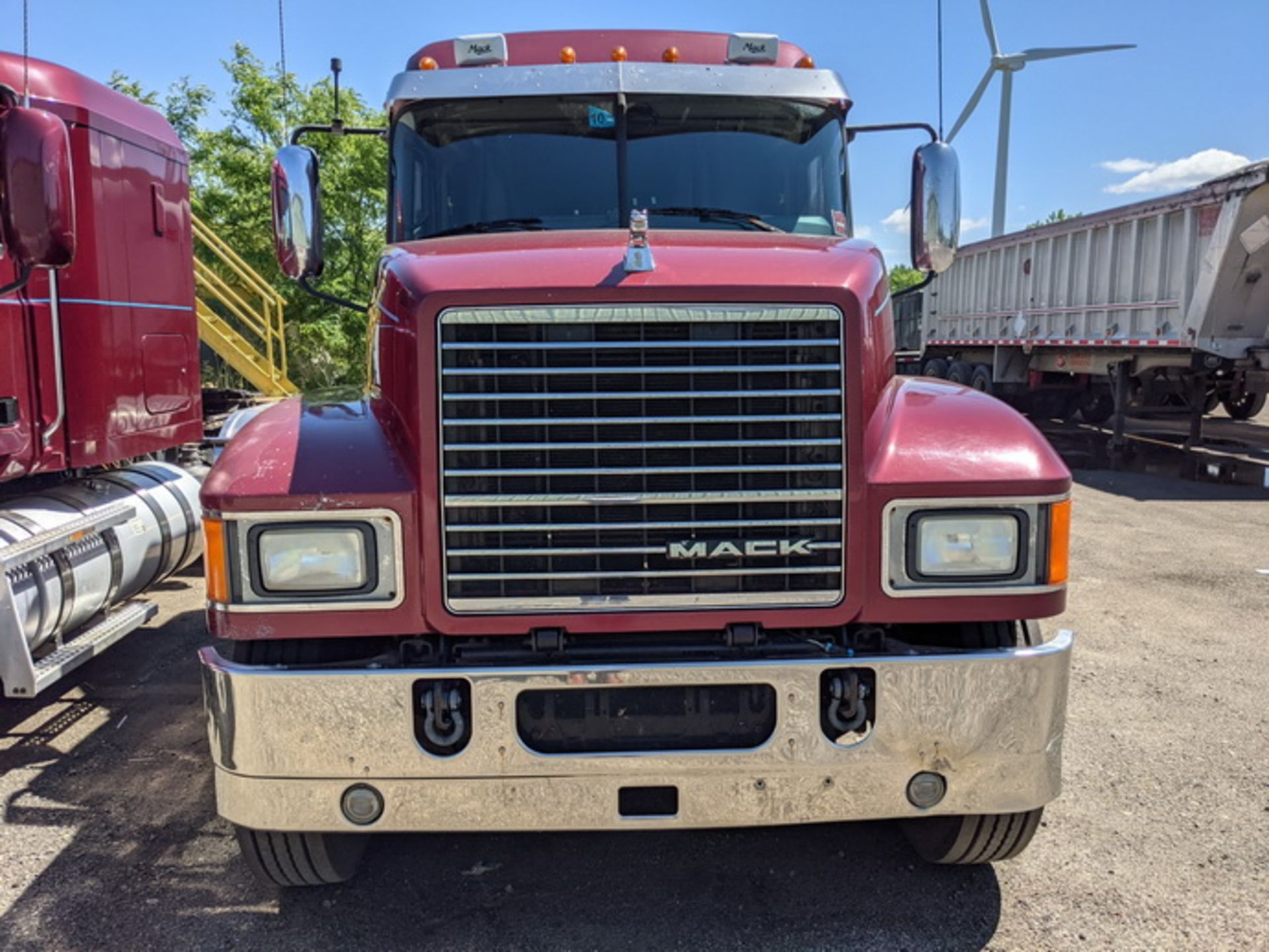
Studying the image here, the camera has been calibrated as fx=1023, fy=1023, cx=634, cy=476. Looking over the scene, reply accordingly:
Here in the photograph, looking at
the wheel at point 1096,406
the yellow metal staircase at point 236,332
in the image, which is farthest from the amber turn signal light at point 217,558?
the wheel at point 1096,406

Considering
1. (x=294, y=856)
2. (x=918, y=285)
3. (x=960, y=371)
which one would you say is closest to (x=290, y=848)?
(x=294, y=856)

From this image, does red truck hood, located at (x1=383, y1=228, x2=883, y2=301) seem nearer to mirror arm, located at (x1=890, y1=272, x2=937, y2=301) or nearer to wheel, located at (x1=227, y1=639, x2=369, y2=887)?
mirror arm, located at (x1=890, y1=272, x2=937, y2=301)

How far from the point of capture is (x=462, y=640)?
293 cm

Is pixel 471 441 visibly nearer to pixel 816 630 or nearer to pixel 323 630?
pixel 323 630

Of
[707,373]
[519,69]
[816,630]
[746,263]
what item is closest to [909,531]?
[816,630]

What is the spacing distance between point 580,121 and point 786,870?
3043mm

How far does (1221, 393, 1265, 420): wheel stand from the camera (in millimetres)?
15610

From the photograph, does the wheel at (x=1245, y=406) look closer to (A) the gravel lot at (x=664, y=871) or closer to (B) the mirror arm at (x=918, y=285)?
(A) the gravel lot at (x=664, y=871)

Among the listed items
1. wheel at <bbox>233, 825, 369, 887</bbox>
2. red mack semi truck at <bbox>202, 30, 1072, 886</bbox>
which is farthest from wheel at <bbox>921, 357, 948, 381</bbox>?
wheel at <bbox>233, 825, 369, 887</bbox>

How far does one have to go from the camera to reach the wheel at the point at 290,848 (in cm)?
284

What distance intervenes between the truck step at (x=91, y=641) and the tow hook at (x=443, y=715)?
7.70 ft

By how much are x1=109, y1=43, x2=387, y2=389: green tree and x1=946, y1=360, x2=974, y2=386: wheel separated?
10.7 metres

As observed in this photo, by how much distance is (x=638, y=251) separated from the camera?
9.31 feet

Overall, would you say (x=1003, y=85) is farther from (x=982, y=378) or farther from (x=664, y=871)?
(x=664, y=871)
